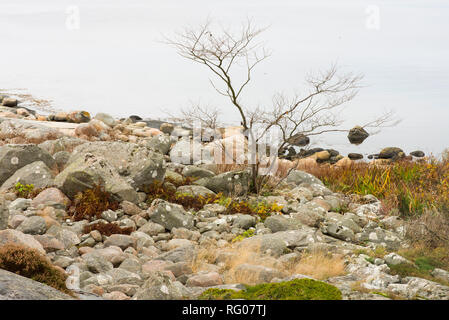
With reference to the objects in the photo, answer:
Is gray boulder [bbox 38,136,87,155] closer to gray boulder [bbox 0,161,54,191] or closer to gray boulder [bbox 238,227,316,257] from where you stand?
gray boulder [bbox 0,161,54,191]

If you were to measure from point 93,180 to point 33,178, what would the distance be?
6.13ft

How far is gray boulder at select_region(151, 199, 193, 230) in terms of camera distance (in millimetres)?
8773

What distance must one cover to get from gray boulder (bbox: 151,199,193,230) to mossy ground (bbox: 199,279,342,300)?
4.29 metres

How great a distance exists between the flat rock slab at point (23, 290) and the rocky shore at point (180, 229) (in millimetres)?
14

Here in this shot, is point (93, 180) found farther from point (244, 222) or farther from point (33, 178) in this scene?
point (244, 222)

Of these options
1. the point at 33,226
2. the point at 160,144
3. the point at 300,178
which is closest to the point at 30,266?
the point at 33,226

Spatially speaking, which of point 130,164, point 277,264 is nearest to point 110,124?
point 130,164

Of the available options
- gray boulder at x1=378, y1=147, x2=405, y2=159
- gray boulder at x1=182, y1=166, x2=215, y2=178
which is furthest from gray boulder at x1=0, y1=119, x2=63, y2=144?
gray boulder at x1=378, y1=147, x2=405, y2=159

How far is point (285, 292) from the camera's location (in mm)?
4281

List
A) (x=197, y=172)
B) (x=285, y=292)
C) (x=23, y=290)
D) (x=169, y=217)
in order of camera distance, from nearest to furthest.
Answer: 1. (x=23, y=290)
2. (x=285, y=292)
3. (x=169, y=217)
4. (x=197, y=172)

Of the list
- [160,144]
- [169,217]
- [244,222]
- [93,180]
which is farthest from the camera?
[160,144]

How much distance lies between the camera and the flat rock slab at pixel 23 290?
3795 mm

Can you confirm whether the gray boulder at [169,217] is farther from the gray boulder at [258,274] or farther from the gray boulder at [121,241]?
the gray boulder at [258,274]

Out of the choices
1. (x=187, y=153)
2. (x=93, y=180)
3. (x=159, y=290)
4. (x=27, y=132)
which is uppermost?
(x=27, y=132)
